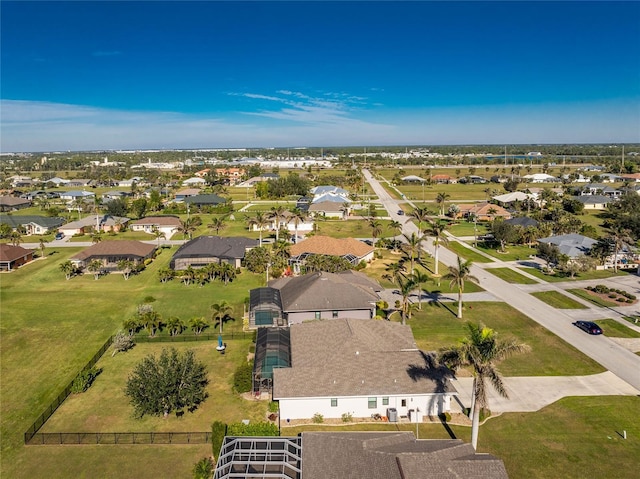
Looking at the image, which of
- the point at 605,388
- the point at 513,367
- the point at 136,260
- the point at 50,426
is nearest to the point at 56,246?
the point at 136,260

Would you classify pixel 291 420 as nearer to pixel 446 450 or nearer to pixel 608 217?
pixel 446 450

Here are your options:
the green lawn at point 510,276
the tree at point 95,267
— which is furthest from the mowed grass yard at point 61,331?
the green lawn at point 510,276

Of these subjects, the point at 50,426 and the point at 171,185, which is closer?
the point at 50,426

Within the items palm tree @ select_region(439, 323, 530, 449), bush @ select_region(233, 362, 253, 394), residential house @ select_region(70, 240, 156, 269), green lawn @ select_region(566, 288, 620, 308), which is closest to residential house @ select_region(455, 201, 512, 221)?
green lawn @ select_region(566, 288, 620, 308)

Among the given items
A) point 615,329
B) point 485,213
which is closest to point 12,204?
point 485,213

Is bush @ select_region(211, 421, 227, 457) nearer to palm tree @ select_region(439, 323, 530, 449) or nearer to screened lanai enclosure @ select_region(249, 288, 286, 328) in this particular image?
palm tree @ select_region(439, 323, 530, 449)
